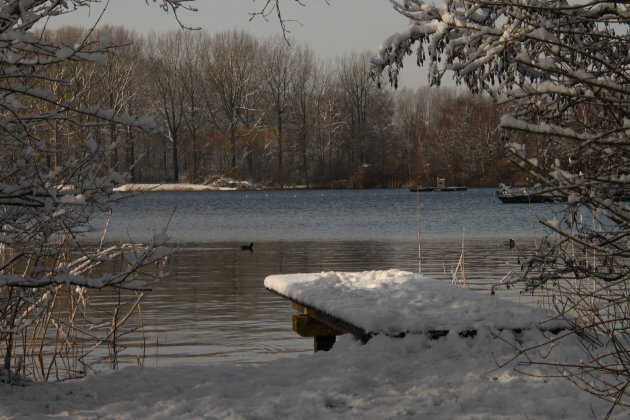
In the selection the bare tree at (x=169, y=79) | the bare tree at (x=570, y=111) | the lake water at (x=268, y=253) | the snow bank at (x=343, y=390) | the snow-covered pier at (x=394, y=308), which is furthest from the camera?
the bare tree at (x=169, y=79)

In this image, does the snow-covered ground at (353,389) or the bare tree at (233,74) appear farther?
the bare tree at (233,74)

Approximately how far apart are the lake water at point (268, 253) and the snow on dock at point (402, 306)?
111 cm

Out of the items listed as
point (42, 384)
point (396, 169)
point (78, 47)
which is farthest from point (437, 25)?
point (396, 169)

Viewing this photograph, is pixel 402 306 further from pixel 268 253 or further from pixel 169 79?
pixel 169 79

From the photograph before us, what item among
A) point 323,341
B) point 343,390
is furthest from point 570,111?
point 323,341

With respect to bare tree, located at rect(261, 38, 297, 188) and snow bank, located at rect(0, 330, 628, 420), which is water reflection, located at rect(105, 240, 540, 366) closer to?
snow bank, located at rect(0, 330, 628, 420)

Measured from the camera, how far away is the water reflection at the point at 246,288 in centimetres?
1149

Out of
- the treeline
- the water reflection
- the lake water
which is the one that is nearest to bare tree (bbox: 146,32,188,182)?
the treeline

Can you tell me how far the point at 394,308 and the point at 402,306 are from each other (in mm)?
87

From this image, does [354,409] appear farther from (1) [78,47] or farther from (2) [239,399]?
(1) [78,47]

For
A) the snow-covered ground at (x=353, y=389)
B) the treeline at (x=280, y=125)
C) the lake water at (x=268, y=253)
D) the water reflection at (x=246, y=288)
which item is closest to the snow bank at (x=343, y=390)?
the snow-covered ground at (x=353, y=389)

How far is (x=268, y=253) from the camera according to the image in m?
27.2

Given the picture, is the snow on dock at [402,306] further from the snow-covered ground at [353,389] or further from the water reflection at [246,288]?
the water reflection at [246,288]

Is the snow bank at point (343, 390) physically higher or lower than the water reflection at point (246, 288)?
higher
